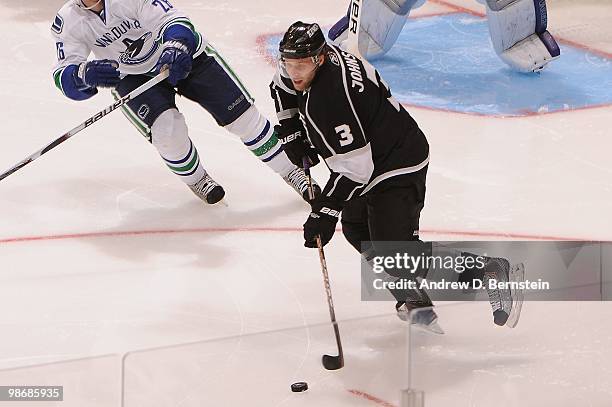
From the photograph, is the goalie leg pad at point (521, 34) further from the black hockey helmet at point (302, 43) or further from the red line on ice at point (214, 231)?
the black hockey helmet at point (302, 43)

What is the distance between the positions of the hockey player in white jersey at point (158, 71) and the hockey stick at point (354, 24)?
1.46 m

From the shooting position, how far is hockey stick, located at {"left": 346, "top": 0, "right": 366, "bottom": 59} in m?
5.62

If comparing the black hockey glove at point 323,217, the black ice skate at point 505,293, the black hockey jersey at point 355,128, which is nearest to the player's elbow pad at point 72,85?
the black hockey jersey at point 355,128

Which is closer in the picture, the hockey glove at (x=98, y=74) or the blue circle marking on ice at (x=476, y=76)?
the hockey glove at (x=98, y=74)

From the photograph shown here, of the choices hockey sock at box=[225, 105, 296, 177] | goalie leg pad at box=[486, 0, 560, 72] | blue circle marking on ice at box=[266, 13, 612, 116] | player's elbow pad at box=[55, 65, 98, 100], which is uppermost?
player's elbow pad at box=[55, 65, 98, 100]

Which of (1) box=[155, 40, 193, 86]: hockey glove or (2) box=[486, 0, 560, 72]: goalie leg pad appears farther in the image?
(2) box=[486, 0, 560, 72]: goalie leg pad

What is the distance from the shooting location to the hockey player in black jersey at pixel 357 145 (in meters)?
2.95

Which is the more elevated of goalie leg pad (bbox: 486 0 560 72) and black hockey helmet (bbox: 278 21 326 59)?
black hockey helmet (bbox: 278 21 326 59)

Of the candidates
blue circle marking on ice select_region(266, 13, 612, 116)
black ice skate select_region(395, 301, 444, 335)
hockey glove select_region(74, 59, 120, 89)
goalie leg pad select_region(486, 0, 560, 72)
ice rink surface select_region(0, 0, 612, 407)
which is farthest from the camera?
goalie leg pad select_region(486, 0, 560, 72)

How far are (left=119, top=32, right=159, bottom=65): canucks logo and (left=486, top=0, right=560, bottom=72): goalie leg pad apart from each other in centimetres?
195

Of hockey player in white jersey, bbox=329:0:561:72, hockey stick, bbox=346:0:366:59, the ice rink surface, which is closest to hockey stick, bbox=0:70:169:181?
the ice rink surface

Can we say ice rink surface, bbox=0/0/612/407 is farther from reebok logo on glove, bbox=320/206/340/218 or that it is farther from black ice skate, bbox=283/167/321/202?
reebok logo on glove, bbox=320/206/340/218

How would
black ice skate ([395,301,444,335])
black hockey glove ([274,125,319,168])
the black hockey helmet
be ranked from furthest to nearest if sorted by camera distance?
black hockey glove ([274,125,319,168]) → the black hockey helmet → black ice skate ([395,301,444,335])

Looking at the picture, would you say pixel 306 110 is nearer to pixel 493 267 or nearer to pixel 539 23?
pixel 493 267
